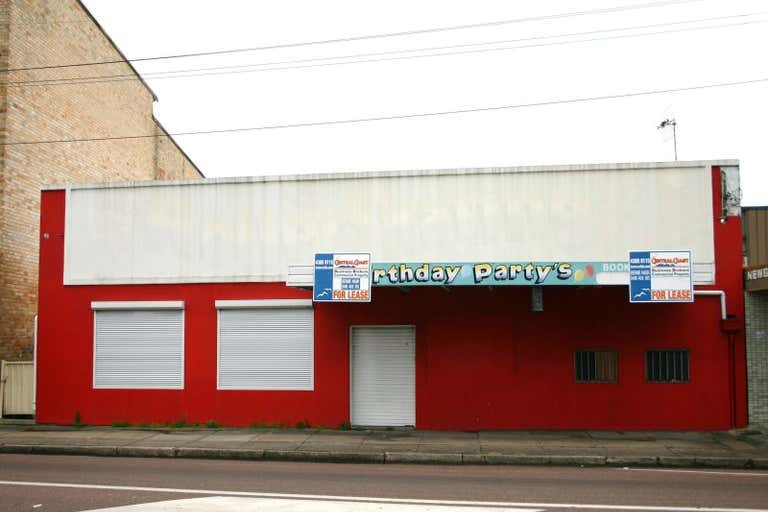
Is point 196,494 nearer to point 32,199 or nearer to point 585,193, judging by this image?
point 585,193

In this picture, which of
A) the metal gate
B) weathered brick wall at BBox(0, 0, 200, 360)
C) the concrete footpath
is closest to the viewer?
the concrete footpath

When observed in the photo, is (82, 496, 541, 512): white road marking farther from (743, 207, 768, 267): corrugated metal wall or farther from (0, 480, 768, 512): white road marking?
(743, 207, 768, 267): corrugated metal wall

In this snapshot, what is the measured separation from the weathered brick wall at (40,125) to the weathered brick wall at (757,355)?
1917 centimetres

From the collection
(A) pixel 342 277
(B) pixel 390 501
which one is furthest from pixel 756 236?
(B) pixel 390 501

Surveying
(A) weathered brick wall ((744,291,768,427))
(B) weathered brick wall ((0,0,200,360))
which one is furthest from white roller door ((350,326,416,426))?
(B) weathered brick wall ((0,0,200,360))

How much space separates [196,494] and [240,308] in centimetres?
773

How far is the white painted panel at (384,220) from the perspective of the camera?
16266 mm

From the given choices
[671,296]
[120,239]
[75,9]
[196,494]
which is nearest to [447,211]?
[671,296]

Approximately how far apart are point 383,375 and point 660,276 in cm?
639

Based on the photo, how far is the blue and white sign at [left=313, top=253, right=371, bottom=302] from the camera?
49.1 feet

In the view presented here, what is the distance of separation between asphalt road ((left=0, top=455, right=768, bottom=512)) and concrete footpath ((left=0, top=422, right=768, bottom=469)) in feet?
1.61

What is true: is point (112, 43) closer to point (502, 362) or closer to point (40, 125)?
point (40, 125)

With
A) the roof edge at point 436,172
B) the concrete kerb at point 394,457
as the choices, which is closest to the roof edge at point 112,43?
the roof edge at point 436,172

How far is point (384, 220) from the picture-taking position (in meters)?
16.9
